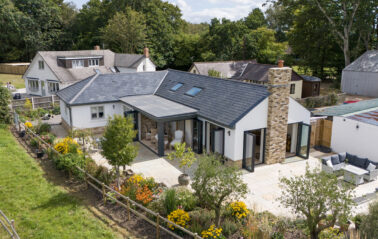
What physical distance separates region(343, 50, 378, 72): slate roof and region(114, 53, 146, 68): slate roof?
97.0 feet

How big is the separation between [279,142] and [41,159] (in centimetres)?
1456

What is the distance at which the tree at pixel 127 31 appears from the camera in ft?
198

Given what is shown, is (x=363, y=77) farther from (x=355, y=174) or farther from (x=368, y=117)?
(x=355, y=174)

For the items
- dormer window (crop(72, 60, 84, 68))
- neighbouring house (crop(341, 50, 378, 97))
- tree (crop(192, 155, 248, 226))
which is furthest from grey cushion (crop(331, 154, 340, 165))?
dormer window (crop(72, 60, 84, 68))

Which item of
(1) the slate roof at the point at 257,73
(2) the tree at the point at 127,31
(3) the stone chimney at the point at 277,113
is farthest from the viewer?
(2) the tree at the point at 127,31

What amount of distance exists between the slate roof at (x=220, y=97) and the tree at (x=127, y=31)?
39.3 m

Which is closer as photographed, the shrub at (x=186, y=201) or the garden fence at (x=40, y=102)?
the shrub at (x=186, y=201)

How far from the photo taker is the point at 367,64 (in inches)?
1642

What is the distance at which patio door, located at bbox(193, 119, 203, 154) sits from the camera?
20344 mm

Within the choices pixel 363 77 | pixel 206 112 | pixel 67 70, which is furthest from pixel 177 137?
pixel 363 77

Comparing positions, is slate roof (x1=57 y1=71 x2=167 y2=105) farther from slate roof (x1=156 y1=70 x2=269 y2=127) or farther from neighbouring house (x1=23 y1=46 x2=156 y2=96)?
neighbouring house (x1=23 y1=46 x2=156 y2=96)

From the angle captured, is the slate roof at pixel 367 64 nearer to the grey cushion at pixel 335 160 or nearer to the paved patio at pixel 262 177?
the paved patio at pixel 262 177

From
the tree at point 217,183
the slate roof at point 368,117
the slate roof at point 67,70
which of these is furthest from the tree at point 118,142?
the slate roof at point 67,70

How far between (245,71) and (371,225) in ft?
110
